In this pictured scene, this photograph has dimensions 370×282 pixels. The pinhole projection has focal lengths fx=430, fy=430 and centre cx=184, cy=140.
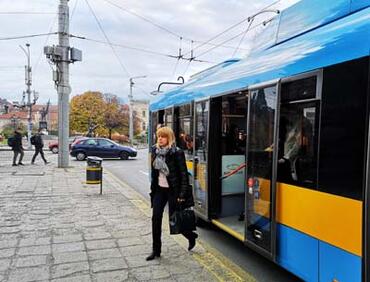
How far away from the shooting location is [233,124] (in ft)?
22.8

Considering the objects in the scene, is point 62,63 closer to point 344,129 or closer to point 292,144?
point 292,144

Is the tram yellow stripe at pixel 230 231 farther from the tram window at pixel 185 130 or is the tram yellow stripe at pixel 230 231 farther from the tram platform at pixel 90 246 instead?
the tram window at pixel 185 130

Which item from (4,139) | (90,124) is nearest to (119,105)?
(90,124)

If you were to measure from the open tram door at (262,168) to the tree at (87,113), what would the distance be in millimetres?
70180

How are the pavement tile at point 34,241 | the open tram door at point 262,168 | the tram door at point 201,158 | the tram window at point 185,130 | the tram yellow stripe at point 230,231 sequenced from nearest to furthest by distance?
1. the open tram door at point 262,168
2. the tram yellow stripe at point 230,231
3. the pavement tile at point 34,241
4. the tram door at point 201,158
5. the tram window at point 185,130

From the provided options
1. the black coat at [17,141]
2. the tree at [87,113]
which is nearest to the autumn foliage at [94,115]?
the tree at [87,113]

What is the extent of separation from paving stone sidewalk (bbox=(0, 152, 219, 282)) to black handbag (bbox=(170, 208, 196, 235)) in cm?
38

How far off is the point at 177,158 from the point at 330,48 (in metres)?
2.50

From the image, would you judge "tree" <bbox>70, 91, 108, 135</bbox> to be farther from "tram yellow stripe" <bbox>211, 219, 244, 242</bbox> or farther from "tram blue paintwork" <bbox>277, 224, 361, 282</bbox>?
"tram blue paintwork" <bbox>277, 224, 361, 282</bbox>

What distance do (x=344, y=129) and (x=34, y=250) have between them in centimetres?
451

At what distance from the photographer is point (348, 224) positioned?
3.35 meters

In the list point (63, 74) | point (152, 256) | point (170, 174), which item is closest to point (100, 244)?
point (152, 256)

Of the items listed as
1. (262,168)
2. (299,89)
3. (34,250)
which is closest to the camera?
(299,89)

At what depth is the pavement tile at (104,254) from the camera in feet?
18.6
